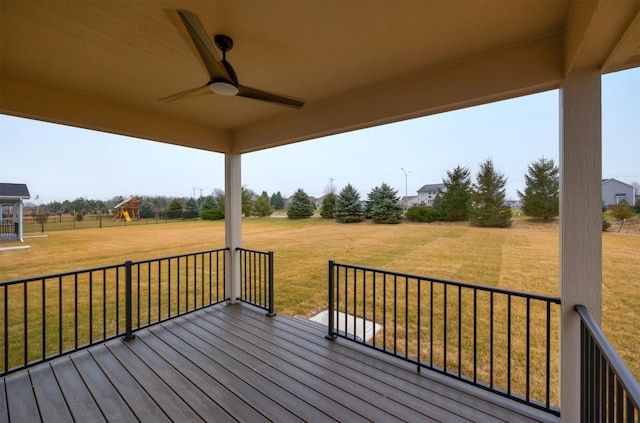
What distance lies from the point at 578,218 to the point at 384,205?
750 centimetres

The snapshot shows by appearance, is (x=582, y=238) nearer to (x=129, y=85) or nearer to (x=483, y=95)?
(x=483, y=95)

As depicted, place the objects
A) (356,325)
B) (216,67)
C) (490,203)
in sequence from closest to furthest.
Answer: (216,67), (356,325), (490,203)

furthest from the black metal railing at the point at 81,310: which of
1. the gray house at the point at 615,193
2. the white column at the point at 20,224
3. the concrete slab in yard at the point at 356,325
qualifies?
the gray house at the point at 615,193

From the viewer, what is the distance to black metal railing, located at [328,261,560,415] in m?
1.90

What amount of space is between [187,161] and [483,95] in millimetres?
8102

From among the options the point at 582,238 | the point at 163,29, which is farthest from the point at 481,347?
the point at 163,29

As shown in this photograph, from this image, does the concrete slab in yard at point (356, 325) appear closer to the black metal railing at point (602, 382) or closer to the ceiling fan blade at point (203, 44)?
the black metal railing at point (602, 382)

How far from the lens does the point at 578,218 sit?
157cm

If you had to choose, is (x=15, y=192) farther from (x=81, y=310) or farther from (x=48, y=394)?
(x=48, y=394)

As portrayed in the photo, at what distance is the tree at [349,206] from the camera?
982cm

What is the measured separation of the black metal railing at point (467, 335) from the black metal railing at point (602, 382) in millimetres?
240

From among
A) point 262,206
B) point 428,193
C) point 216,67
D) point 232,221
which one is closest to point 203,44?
point 216,67

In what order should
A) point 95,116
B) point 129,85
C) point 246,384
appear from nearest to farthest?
point 246,384 < point 129,85 < point 95,116

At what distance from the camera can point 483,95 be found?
1.92 meters
